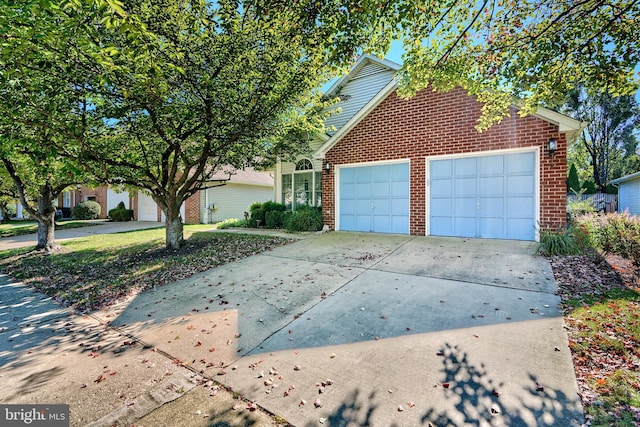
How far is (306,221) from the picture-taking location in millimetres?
11445

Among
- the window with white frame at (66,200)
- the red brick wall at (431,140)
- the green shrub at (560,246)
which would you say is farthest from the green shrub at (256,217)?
the window with white frame at (66,200)

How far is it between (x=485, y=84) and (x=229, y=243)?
8.42 meters

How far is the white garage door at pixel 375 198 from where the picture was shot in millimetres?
9875

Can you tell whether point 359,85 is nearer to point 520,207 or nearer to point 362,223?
point 362,223

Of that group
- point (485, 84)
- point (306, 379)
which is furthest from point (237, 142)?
point (306, 379)

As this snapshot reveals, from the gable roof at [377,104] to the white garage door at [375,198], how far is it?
1.18m

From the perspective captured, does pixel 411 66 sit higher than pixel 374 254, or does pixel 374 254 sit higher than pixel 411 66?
pixel 411 66

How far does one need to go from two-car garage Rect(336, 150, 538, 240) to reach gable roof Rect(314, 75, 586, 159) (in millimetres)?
864

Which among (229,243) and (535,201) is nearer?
(535,201)

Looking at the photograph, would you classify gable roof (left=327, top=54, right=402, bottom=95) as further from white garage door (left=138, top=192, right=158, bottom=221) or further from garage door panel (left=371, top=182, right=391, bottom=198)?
white garage door (left=138, top=192, right=158, bottom=221)

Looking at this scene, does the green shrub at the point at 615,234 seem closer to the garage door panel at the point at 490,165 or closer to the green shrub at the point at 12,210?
the garage door panel at the point at 490,165

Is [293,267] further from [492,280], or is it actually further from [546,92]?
[546,92]

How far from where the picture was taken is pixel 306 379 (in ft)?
9.53

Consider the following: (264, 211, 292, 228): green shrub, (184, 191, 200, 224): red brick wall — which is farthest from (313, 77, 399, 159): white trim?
(184, 191, 200, 224): red brick wall
